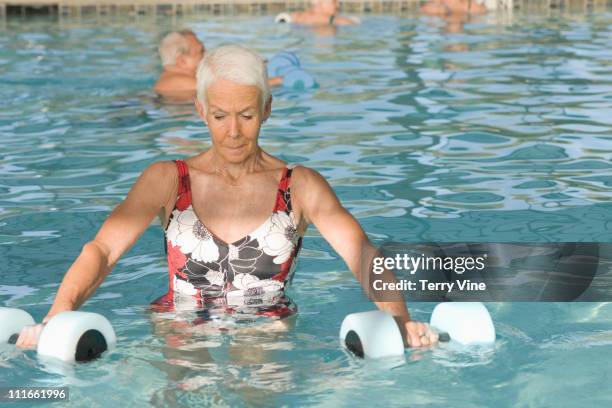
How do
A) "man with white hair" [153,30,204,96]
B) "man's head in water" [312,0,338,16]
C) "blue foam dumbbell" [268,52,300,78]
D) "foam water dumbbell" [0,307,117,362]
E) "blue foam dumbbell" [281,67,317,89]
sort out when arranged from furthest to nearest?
"man's head in water" [312,0,338,16], "blue foam dumbbell" [268,52,300,78], "blue foam dumbbell" [281,67,317,89], "man with white hair" [153,30,204,96], "foam water dumbbell" [0,307,117,362]

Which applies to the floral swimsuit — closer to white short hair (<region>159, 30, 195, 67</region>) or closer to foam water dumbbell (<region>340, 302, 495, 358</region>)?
foam water dumbbell (<region>340, 302, 495, 358</region>)

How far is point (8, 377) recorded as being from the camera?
3.86 m

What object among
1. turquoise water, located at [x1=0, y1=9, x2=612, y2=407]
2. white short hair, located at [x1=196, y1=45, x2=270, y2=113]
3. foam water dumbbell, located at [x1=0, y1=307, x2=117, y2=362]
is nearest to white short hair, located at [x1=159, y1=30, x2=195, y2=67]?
turquoise water, located at [x1=0, y1=9, x2=612, y2=407]

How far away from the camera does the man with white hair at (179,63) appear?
33.8ft

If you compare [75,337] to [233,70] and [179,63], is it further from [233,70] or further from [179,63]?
[179,63]

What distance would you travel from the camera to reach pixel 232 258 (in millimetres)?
4105

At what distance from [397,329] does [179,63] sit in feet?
23.2

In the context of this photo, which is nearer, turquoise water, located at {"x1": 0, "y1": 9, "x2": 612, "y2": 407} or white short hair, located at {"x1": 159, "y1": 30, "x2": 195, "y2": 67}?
turquoise water, located at {"x1": 0, "y1": 9, "x2": 612, "y2": 407}

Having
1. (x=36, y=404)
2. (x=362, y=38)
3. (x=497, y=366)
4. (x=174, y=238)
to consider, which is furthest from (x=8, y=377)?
(x=362, y=38)

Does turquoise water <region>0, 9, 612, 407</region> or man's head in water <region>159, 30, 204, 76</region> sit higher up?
man's head in water <region>159, 30, 204, 76</region>

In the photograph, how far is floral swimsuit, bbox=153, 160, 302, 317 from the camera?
409cm

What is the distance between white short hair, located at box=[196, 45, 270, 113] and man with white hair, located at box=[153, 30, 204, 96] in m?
6.48

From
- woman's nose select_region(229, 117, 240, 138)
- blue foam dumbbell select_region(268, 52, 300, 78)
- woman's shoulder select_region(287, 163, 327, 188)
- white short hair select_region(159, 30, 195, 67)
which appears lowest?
blue foam dumbbell select_region(268, 52, 300, 78)

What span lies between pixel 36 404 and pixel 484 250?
2.88 m
